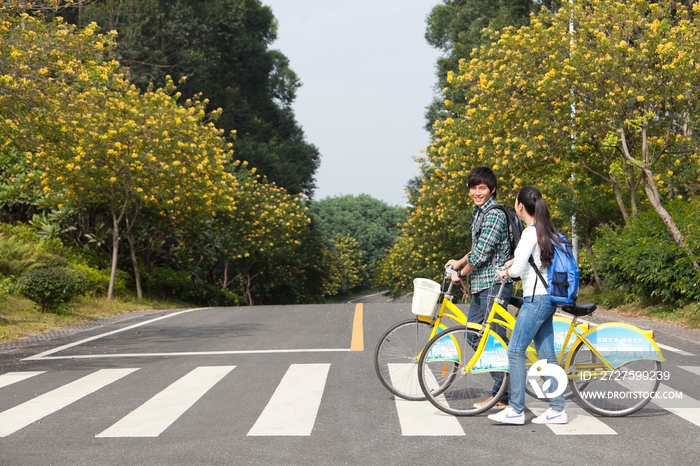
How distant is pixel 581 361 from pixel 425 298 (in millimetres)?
1341

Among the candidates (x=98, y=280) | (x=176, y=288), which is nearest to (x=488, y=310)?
(x=98, y=280)

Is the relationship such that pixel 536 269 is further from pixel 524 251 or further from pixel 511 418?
pixel 511 418

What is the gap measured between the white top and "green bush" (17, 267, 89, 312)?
13124 millimetres

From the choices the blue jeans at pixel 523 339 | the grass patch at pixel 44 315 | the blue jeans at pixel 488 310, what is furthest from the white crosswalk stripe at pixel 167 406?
the grass patch at pixel 44 315

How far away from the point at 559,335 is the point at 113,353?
677 cm

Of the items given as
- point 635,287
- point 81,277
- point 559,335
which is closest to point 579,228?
point 635,287

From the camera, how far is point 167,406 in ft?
23.7

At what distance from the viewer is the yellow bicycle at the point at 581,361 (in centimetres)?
657

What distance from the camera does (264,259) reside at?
47219 millimetres

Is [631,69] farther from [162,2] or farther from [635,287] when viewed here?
[162,2]

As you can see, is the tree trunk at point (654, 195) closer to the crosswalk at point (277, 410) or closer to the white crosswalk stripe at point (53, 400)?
the crosswalk at point (277, 410)

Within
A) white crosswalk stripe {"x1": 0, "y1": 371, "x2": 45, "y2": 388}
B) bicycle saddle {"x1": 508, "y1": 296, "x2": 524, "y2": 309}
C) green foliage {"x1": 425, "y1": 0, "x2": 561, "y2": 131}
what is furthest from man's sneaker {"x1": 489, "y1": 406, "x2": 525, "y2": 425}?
green foliage {"x1": 425, "y1": 0, "x2": 561, "y2": 131}

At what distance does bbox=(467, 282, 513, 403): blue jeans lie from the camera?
6.67 metres

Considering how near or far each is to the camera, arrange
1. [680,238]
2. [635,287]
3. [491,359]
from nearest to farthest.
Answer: [491,359]
[680,238]
[635,287]
